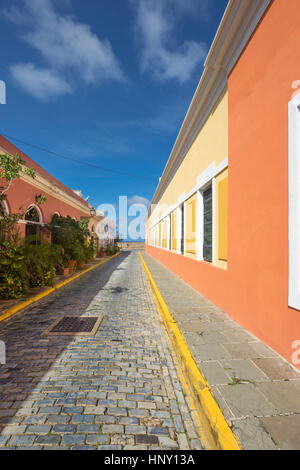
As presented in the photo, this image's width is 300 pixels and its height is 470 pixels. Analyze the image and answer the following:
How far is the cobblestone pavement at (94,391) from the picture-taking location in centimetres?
181

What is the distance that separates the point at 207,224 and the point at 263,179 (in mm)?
3093

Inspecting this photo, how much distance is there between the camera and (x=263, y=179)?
3.27 meters

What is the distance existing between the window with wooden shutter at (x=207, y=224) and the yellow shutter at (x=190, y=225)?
0.96m

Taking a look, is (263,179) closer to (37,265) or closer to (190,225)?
(190,225)

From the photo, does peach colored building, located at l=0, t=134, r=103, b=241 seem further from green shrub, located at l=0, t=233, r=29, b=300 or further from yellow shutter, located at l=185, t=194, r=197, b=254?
yellow shutter, located at l=185, t=194, r=197, b=254

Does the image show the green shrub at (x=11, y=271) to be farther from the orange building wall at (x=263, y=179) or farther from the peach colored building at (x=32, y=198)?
the orange building wall at (x=263, y=179)

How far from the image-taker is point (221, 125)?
514cm

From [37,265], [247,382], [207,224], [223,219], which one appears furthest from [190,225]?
[247,382]

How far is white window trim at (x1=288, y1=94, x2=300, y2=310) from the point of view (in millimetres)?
2611

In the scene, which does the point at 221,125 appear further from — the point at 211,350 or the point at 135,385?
the point at 135,385

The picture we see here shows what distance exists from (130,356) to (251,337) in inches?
72.4

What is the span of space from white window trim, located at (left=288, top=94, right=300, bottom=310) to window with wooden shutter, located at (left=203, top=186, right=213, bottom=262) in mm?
3329
